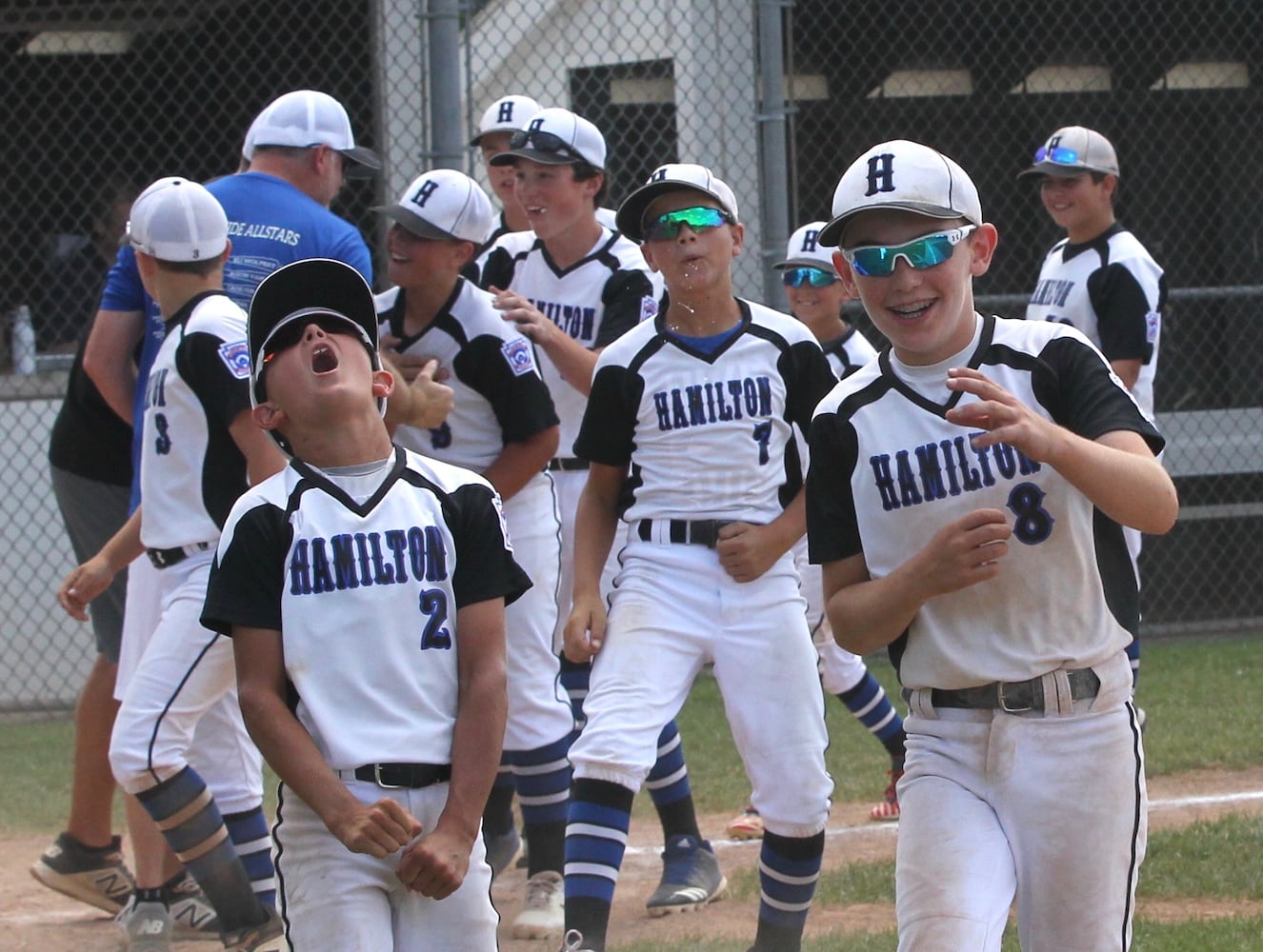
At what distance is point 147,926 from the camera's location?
14.5ft

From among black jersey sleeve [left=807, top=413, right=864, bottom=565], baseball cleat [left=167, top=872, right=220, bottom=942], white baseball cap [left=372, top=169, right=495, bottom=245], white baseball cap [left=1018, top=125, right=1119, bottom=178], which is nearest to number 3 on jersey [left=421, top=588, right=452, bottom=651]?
black jersey sleeve [left=807, top=413, right=864, bottom=565]

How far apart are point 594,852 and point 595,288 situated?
1.97 metres

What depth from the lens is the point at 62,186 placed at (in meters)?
9.91

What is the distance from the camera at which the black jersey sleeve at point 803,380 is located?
419 cm

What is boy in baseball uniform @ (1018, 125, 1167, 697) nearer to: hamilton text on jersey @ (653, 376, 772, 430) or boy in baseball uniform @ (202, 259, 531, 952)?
hamilton text on jersey @ (653, 376, 772, 430)

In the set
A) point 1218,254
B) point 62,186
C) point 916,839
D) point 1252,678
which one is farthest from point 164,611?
point 1218,254

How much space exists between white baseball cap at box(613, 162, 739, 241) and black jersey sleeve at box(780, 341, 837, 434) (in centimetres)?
37

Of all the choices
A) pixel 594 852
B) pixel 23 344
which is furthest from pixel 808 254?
pixel 23 344

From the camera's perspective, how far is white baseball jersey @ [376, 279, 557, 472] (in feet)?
15.3

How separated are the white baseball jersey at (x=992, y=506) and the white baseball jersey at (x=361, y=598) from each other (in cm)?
62

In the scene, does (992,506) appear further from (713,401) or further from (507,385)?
(507,385)

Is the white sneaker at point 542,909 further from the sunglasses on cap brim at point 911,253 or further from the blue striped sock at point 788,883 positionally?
the sunglasses on cap brim at point 911,253

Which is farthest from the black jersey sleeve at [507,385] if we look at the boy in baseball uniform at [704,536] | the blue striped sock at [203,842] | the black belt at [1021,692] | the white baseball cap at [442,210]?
the black belt at [1021,692]

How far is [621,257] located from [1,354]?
203 inches
